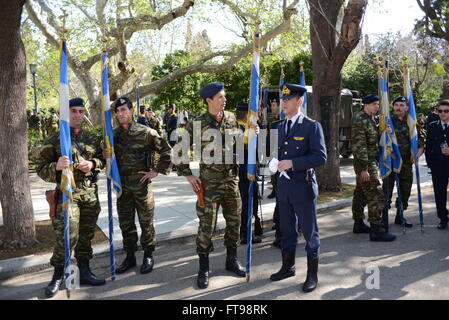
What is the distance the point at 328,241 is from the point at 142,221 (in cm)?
275

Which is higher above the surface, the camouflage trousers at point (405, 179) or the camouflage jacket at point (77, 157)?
the camouflage jacket at point (77, 157)

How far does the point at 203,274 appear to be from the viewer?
397 cm

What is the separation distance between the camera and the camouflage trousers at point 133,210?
4.25 m

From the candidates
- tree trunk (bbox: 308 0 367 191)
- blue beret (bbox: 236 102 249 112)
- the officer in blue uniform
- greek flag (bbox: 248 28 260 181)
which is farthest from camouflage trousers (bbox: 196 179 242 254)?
tree trunk (bbox: 308 0 367 191)

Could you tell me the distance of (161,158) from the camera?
4.34m

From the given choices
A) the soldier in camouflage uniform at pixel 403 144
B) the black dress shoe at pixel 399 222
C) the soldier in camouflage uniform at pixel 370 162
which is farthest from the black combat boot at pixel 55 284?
the black dress shoe at pixel 399 222

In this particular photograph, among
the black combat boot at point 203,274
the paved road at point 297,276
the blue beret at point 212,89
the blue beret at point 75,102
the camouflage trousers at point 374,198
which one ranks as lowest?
the paved road at point 297,276

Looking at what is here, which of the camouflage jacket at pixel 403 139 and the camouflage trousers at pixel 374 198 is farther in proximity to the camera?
the camouflage jacket at pixel 403 139

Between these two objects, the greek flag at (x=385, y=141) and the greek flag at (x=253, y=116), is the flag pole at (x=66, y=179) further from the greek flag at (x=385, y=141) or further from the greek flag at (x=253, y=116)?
the greek flag at (x=385, y=141)

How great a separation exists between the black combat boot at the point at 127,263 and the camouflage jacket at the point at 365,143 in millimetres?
3369

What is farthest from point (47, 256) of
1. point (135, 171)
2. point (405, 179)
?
point (405, 179)

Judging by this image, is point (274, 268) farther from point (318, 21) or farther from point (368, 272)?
point (318, 21)

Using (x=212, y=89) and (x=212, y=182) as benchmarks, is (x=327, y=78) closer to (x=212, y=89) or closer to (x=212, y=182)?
(x=212, y=89)
